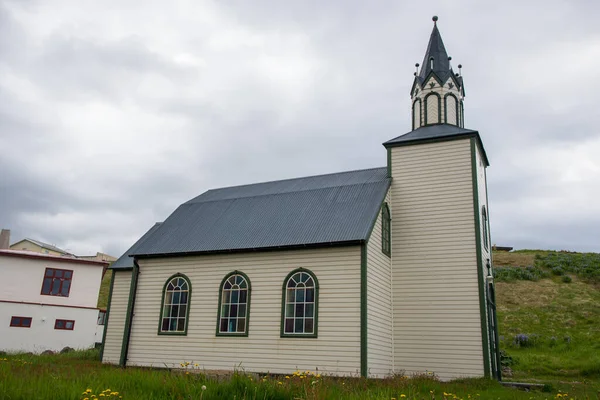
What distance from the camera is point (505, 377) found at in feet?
65.7

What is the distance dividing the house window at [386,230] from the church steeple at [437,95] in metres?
4.99

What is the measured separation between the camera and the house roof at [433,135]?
19855 millimetres

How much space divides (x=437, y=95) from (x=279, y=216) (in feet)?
29.0

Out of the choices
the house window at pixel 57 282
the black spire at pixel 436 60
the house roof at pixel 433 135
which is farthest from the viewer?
the house window at pixel 57 282

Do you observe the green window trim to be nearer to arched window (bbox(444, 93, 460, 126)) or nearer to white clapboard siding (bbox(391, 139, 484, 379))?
white clapboard siding (bbox(391, 139, 484, 379))

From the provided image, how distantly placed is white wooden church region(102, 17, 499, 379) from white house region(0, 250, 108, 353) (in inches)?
471

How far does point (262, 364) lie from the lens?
17641mm

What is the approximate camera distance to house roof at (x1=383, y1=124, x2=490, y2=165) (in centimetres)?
1985

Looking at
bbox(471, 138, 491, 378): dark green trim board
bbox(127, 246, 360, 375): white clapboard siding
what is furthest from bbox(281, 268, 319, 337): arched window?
bbox(471, 138, 491, 378): dark green trim board

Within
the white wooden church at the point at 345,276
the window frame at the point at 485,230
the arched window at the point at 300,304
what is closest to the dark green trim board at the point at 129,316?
the white wooden church at the point at 345,276

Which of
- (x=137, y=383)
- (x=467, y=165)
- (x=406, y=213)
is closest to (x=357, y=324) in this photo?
(x=406, y=213)

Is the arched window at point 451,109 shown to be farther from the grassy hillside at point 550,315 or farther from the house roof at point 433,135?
the grassy hillside at point 550,315

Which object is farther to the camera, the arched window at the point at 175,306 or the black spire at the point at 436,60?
the black spire at the point at 436,60

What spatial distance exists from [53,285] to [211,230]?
16.9 m
